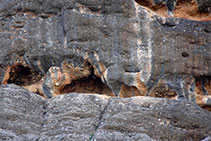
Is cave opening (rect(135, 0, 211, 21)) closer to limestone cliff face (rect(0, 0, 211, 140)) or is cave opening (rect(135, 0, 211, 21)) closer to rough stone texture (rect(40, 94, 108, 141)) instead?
limestone cliff face (rect(0, 0, 211, 140))

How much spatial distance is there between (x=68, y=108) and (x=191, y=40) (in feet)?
8.75

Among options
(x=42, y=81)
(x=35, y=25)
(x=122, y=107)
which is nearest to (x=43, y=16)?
(x=35, y=25)

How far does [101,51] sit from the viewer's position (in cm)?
808

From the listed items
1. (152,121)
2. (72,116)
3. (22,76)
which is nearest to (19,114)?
(72,116)

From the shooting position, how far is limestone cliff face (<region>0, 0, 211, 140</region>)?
8.05 m

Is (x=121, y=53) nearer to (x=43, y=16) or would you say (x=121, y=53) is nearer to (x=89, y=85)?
(x=89, y=85)

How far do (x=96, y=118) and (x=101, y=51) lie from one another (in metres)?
1.68

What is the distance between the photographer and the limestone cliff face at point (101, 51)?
8.05 meters

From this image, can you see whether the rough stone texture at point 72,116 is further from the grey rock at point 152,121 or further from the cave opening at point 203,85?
the cave opening at point 203,85

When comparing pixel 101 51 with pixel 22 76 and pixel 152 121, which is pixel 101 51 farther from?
pixel 152 121

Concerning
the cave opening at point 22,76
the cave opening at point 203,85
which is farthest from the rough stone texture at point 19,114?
→ the cave opening at point 203,85

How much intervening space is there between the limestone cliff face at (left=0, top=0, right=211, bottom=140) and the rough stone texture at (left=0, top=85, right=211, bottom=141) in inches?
39.2

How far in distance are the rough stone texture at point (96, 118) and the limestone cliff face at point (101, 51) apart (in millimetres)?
995

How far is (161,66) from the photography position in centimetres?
817
